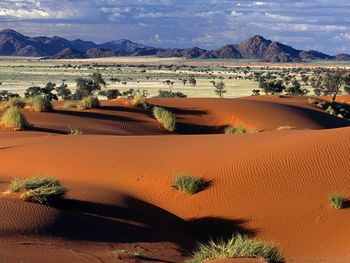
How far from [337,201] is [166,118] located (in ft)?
68.4

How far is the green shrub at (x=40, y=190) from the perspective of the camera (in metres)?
14.1

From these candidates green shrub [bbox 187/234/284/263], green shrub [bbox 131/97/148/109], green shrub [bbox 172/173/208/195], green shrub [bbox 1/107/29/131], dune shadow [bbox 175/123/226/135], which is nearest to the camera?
green shrub [bbox 187/234/284/263]

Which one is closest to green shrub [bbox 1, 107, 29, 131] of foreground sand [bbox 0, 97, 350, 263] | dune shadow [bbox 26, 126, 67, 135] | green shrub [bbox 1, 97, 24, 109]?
dune shadow [bbox 26, 126, 67, 135]

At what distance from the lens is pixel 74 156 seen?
21.0 meters

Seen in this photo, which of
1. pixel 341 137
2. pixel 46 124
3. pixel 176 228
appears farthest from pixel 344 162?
pixel 46 124

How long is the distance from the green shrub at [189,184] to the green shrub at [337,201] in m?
3.35

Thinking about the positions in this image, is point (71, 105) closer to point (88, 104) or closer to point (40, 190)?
point (88, 104)

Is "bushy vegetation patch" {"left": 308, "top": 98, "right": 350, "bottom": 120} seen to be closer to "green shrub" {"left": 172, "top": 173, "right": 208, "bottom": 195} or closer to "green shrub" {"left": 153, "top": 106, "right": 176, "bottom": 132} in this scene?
"green shrub" {"left": 153, "top": 106, "right": 176, "bottom": 132}

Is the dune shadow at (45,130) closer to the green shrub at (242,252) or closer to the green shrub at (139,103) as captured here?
the green shrub at (139,103)

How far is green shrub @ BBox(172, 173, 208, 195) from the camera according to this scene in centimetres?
1712

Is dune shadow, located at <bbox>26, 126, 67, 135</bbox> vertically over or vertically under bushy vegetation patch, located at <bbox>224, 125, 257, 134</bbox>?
over

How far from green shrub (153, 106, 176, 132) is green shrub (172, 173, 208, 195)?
60.3 feet

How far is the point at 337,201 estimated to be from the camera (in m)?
16.0

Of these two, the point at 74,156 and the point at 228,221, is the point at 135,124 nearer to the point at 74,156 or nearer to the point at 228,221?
the point at 74,156
